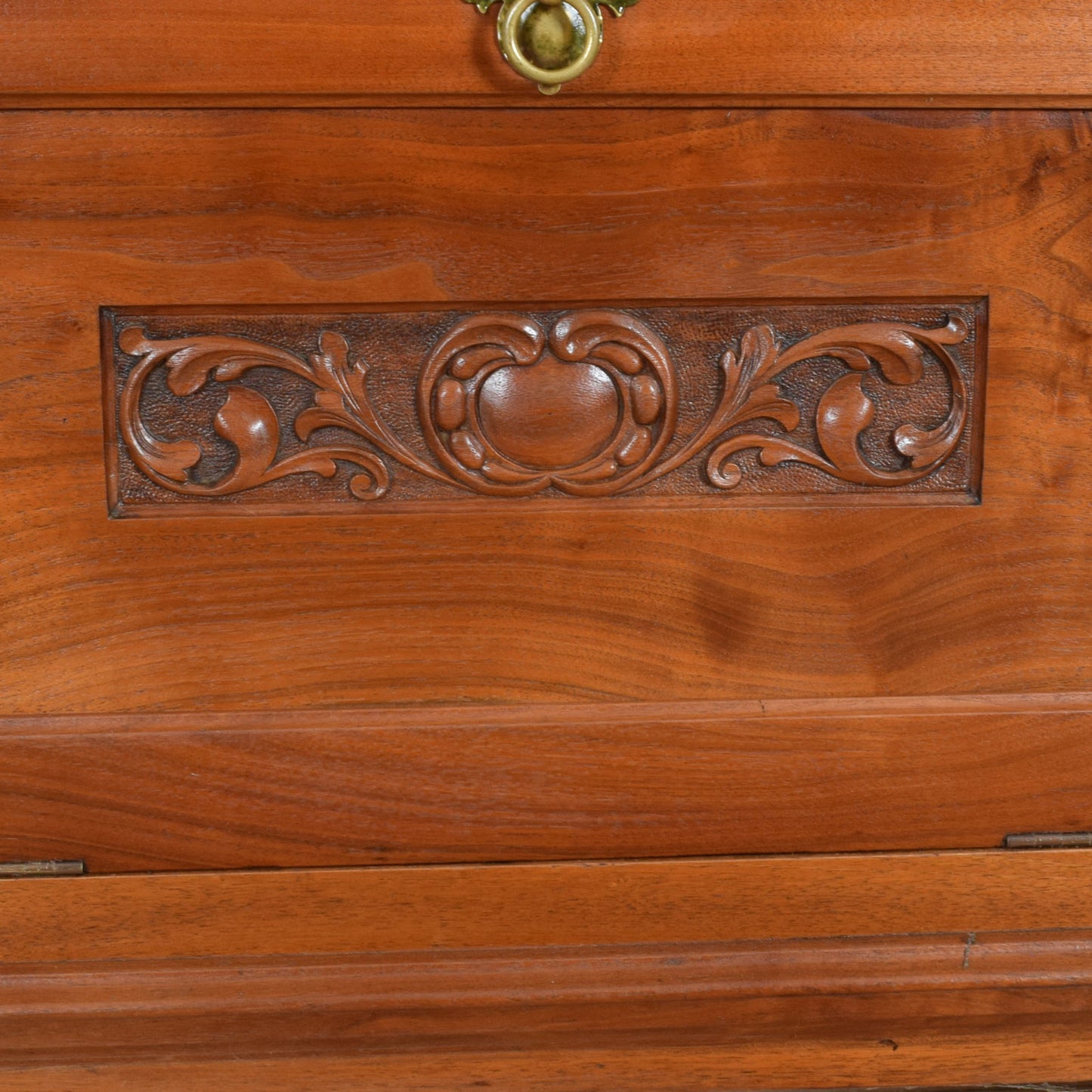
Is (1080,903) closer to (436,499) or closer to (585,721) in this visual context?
(585,721)

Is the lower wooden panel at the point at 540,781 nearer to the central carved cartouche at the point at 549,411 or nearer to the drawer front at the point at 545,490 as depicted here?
the drawer front at the point at 545,490

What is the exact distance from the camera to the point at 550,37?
43 cm

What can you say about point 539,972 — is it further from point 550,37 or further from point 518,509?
point 550,37

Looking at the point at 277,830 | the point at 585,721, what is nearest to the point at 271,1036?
the point at 277,830

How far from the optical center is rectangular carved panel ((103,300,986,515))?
18.6 inches

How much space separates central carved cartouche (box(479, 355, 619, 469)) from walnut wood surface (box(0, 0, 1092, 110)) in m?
0.11

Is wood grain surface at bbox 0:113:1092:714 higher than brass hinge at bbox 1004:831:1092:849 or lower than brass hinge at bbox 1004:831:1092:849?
higher

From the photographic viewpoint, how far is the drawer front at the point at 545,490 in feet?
1.50

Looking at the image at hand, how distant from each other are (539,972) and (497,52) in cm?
39

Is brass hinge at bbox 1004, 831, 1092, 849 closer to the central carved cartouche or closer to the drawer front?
the drawer front


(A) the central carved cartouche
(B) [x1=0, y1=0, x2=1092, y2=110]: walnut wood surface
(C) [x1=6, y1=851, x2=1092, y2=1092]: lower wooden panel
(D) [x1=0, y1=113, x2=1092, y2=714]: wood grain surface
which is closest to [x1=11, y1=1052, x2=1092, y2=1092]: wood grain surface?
→ (C) [x1=6, y1=851, x2=1092, y2=1092]: lower wooden panel

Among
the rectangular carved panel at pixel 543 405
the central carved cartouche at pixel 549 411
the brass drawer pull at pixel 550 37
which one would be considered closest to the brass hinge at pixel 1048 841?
the rectangular carved panel at pixel 543 405

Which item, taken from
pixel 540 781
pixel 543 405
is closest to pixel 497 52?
pixel 543 405

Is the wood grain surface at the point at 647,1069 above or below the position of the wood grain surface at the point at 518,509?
below
